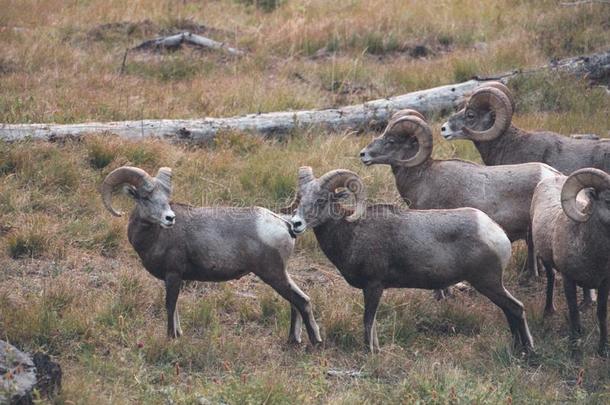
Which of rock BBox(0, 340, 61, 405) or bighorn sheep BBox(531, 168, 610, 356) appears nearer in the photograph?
rock BBox(0, 340, 61, 405)

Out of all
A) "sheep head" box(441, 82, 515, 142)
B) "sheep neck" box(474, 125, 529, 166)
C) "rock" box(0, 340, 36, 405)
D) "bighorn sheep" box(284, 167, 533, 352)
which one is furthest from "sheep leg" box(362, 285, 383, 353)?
"sheep neck" box(474, 125, 529, 166)

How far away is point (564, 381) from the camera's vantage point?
8812 mm

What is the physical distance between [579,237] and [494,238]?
0.78 m

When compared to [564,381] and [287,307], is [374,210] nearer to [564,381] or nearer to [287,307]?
[287,307]

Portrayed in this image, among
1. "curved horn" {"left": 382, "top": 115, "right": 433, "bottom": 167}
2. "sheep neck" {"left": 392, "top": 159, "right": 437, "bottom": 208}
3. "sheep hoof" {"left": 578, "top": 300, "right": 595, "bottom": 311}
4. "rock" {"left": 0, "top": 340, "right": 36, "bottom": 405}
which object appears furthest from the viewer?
"sheep neck" {"left": 392, "top": 159, "right": 437, "bottom": 208}

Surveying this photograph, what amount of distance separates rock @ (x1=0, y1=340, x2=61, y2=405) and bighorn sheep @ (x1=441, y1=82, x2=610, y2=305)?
572 centimetres

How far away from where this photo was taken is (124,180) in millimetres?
9102

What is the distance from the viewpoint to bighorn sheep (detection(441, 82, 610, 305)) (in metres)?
11.3

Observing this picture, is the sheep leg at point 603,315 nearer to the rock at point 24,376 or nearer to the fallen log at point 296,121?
the rock at point 24,376

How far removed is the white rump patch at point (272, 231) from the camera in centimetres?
894

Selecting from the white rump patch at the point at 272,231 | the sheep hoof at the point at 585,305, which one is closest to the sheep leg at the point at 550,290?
the sheep hoof at the point at 585,305


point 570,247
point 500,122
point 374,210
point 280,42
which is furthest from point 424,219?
point 280,42

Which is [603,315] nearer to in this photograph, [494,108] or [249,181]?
[494,108]

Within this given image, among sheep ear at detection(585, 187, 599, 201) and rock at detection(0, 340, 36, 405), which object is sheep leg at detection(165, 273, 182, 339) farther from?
sheep ear at detection(585, 187, 599, 201)
